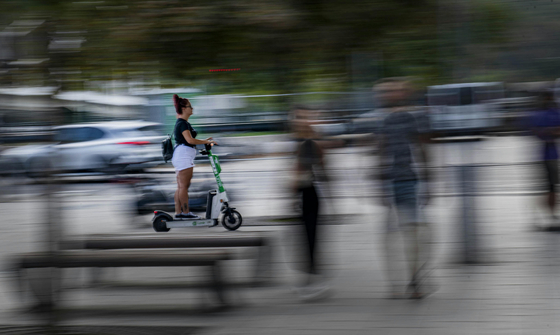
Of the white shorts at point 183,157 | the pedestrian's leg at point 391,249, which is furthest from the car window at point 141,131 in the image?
the pedestrian's leg at point 391,249

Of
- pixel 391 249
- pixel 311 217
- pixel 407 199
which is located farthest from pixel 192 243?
pixel 407 199

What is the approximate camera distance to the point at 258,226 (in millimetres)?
9703

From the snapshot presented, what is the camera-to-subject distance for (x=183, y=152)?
28.2 feet

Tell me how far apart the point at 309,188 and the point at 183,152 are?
11.3ft

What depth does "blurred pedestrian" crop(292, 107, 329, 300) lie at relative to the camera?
216 inches

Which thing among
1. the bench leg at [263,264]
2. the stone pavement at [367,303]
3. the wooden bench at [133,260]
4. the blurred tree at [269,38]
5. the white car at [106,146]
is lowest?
the stone pavement at [367,303]

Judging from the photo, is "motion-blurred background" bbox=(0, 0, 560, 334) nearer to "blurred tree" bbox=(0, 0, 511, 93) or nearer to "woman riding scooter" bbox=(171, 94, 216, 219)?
"blurred tree" bbox=(0, 0, 511, 93)

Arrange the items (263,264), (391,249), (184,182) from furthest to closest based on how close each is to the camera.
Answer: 1. (184,182)
2. (263,264)
3. (391,249)

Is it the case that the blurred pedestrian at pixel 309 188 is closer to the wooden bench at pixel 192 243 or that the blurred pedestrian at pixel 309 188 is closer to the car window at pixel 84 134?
the wooden bench at pixel 192 243

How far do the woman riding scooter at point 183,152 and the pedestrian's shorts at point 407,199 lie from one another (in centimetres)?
347

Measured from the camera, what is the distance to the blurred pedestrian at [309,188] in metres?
5.48

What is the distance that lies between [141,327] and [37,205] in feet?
34.3

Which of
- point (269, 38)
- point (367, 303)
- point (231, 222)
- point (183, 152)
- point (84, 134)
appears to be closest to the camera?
point (269, 38)

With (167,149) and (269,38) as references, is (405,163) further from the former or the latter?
(167,149)
